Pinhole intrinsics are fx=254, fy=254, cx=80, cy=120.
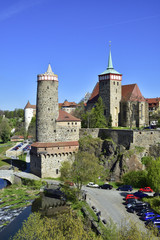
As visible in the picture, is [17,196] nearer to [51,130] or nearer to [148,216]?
[51,130]

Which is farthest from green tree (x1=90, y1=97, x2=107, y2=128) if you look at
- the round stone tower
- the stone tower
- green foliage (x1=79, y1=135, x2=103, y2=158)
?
the round stone tower

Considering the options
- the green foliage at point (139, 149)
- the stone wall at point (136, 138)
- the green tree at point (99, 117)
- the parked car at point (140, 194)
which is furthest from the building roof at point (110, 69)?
the parked car at point (140, 194)

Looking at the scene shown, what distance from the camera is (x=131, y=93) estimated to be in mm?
59969

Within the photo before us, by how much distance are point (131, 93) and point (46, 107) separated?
2169 centimetres

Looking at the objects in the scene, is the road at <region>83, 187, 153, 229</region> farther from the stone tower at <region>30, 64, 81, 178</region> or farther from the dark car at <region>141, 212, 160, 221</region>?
the stone tower at <region>30, 64, 81, 178</region>

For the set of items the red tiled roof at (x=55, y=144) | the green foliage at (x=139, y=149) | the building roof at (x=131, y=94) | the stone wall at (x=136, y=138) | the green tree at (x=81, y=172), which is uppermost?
the building roof at (x=131, y=94)

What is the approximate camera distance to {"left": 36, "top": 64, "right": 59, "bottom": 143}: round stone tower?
4969 centimetres

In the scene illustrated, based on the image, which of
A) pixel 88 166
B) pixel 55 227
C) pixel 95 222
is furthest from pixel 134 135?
pixel 55 227

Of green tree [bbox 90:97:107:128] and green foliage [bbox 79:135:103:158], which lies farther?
green tree [bbox 90:97:107:128]

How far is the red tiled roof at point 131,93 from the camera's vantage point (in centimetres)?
5981

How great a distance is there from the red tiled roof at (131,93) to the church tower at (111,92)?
71.9 inches

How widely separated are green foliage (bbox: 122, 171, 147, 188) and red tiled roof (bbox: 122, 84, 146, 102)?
2294cm

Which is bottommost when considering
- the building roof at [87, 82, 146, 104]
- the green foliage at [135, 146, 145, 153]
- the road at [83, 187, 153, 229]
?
the road at [83, 187, 153, 229]

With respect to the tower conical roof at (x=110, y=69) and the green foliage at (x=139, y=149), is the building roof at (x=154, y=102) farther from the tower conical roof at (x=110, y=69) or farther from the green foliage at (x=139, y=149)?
the green foliage at (x=139, y=149)
